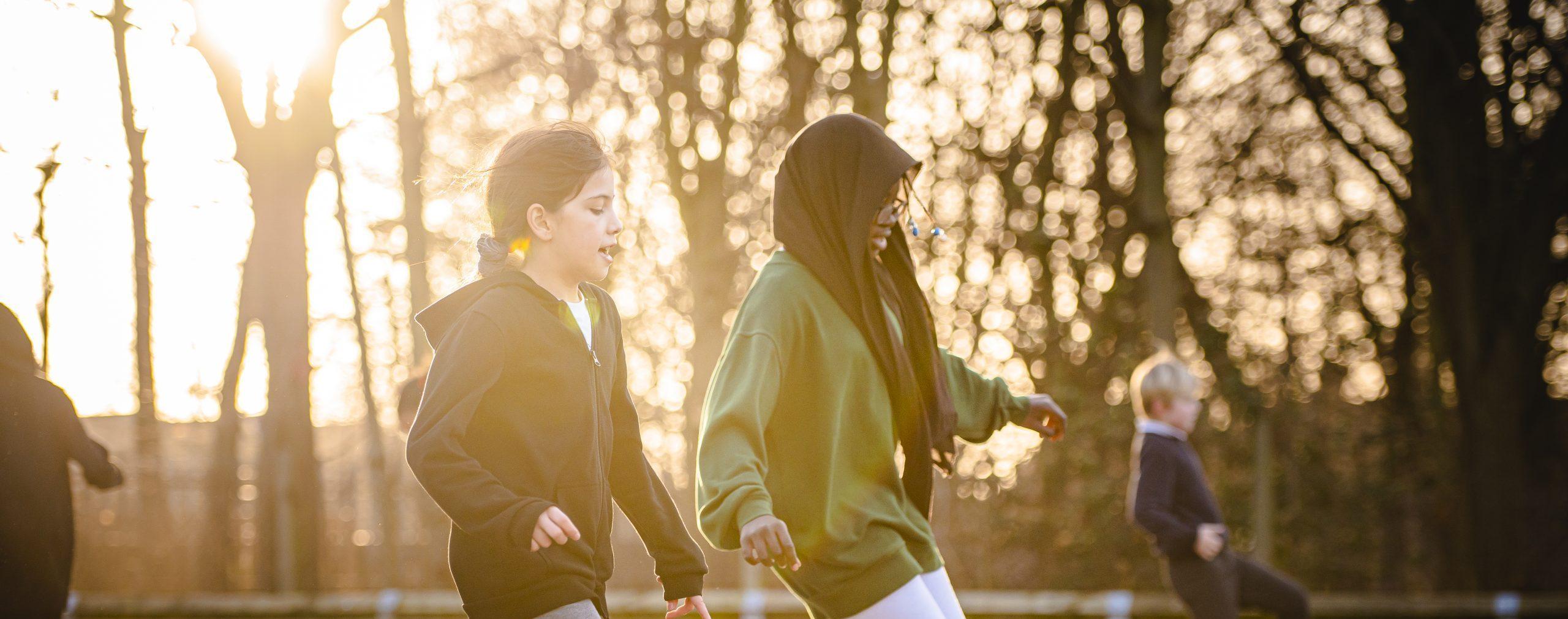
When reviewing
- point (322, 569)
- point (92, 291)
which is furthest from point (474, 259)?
point (92, 291)

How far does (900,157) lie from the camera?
3.63 meters

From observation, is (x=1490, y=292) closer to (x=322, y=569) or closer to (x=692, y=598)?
(x=692, y=598)

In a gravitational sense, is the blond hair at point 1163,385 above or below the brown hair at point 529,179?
below

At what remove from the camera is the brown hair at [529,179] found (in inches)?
126

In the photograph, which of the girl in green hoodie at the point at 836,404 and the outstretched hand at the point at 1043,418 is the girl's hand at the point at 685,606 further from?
the outstretched hand at the point at 1043,418

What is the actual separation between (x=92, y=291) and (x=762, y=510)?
16287mm

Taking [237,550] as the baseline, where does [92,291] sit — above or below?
above

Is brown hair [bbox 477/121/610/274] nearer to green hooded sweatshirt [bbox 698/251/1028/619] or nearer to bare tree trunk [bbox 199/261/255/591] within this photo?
green hooded sweatshirt [bbox 698/251/1028/619]

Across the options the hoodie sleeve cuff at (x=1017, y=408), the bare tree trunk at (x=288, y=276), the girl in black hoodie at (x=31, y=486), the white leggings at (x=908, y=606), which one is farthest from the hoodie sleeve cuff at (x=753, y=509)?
the bare tree trunk at (x=288, y=276)

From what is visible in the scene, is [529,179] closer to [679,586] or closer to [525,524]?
[525,524]

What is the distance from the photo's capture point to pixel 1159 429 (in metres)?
6.29

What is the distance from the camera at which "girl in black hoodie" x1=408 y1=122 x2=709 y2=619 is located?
2.83 meters

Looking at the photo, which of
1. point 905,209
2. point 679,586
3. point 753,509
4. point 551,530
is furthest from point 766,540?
point 905,209

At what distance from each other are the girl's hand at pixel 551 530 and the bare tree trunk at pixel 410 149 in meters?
12.6
